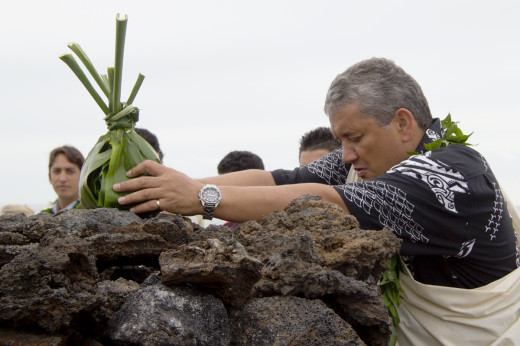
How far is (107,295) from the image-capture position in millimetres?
1822

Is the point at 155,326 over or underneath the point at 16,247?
underneath

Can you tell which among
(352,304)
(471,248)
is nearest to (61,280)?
(352,304)

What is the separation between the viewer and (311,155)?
6602 millimetres

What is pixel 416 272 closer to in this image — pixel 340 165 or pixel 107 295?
pixel 340 165

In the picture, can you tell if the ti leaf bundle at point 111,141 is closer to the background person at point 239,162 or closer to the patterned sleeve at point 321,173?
the patterned sleeve at point 321,173

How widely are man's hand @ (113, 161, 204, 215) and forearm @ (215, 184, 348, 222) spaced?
0.14 metres

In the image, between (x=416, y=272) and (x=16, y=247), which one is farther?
(x=416, y=272)

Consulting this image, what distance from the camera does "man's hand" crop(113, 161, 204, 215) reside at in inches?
106

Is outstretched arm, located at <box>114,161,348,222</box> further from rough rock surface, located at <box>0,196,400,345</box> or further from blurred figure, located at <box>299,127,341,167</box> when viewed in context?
blurred figure, located at <box>299,127,341,167</box>

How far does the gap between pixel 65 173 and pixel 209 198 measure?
413 cm

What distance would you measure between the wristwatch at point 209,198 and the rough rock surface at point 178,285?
1.56 ft

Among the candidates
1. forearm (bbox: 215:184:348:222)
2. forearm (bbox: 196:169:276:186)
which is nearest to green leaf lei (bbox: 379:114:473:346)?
forearm (bbox: 215:184:348:222)

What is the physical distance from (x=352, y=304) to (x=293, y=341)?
1.13 feet

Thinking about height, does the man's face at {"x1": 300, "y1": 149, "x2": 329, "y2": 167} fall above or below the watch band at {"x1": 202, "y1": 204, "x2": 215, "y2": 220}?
below
